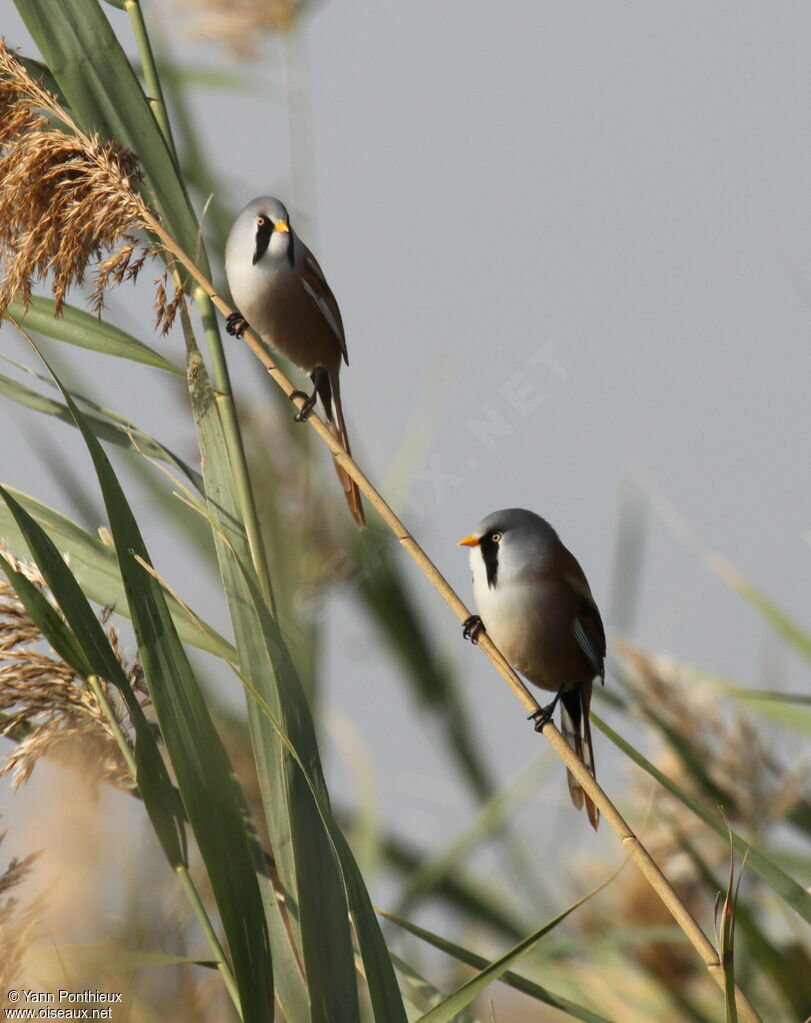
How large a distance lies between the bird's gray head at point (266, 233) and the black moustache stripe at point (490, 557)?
3.06 feet

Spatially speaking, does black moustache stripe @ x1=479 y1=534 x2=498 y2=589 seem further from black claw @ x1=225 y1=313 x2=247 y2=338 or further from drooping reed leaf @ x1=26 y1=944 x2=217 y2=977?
drooping reed leaf @ x1=26 y1=944 x2=217 y2=977

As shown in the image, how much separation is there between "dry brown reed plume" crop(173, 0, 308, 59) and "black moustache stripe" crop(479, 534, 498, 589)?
188 centimetres

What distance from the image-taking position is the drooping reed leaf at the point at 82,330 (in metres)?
1.67

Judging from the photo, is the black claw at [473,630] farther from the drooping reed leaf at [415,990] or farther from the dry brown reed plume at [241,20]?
the dry brown reed plume at [241,20]

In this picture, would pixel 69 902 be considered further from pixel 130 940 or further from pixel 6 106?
pixel 6 106

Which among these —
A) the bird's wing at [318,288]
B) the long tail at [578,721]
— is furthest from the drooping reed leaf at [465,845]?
the bird's wing at [318,288]

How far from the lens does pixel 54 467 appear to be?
7.18 ft

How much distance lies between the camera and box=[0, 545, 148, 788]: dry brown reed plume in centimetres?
141

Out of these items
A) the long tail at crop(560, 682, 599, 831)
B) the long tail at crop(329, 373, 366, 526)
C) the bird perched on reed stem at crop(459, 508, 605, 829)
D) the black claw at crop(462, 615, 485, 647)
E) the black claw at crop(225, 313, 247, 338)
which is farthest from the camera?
the black claw at crop(225, 313, 247, 338)

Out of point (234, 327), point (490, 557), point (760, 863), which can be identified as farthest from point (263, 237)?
point (760, 863)

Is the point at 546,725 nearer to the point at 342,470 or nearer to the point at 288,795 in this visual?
the point at 288,795

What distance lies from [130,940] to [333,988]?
39 centimetres

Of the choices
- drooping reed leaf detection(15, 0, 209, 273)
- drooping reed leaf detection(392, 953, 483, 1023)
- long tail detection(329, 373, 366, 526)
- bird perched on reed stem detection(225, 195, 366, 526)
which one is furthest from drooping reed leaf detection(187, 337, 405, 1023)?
bird perched on reed stem detection(225, 195, 366, 526)

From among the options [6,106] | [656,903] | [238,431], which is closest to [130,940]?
[238,431]
